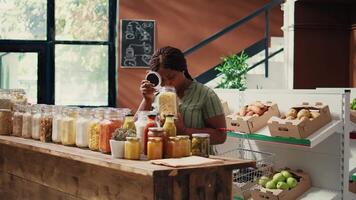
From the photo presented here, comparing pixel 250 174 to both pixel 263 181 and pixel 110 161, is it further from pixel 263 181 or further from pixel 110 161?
pixel 110 161

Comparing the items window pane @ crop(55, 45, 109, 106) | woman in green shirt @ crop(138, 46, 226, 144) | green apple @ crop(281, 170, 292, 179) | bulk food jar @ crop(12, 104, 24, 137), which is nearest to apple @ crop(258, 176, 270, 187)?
green apple @ crop(281, 170, 292, 179)

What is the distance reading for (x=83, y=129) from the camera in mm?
3018

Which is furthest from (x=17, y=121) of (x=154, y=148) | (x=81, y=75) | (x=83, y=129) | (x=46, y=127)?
(x=81, y=75)

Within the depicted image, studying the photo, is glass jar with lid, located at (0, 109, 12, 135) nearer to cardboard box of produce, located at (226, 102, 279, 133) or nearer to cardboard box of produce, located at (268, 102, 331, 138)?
cardboard box of produce, located at (226, 102, 279, 133)

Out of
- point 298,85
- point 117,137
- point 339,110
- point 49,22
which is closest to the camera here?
point 117,137

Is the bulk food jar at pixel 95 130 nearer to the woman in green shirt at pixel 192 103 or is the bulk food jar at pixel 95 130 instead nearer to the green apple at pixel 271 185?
the woman in green shirt at pixel 192 103

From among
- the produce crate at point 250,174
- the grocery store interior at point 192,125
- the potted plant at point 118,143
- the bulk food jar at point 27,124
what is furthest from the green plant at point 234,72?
the potted plant at point 118,143

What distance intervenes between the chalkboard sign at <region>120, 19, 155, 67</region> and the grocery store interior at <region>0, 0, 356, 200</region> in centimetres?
7

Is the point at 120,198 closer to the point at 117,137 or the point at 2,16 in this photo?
the point at 117,137

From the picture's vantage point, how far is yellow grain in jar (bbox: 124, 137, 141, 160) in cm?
258

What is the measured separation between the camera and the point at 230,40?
8836mm

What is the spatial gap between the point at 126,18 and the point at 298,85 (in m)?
3.35

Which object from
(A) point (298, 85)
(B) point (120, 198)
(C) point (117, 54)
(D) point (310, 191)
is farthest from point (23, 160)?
(C) point (117, 54)

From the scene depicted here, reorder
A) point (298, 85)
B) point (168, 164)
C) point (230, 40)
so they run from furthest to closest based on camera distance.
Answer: point (230, 40)
point (298, 85)
point (168, 164)
